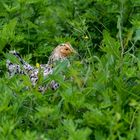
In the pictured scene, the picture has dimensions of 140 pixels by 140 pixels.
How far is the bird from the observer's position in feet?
12.8

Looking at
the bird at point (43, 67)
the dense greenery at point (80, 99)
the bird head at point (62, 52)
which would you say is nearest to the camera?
the dense greenery at point (80, 99)

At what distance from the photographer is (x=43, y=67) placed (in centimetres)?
429

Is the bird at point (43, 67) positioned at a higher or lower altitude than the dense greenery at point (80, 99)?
lower

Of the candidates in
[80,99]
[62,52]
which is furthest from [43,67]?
[80,99]

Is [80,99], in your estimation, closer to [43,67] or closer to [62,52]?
[43,67]

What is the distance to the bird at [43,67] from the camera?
391cm

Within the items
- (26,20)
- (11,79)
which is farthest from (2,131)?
(26,20)

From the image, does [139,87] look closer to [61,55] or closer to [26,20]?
[61,55]

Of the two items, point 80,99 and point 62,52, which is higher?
point 80,99

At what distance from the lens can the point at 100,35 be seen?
5406mm

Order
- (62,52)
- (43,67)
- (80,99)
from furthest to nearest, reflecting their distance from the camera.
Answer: (62,52) → (43,67) → (80,99)

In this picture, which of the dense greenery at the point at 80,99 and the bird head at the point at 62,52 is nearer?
the dense greenery at the point at 80,99

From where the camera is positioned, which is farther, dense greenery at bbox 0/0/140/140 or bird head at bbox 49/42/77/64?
bird head at bbox 49/42/77/64

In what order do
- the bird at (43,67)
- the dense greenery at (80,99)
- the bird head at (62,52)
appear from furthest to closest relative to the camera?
the bird head at (62,52)
the bird at (43,67)
the dense greenery at (80,99)
